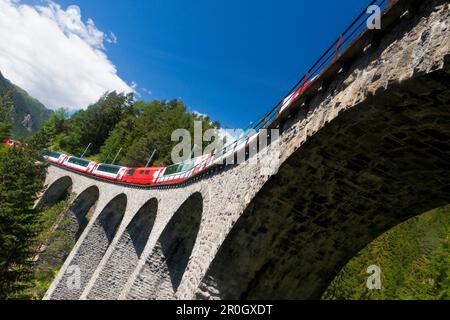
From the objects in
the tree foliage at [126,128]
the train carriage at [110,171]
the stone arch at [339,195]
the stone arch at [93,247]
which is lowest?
the stone arch at [339,195]

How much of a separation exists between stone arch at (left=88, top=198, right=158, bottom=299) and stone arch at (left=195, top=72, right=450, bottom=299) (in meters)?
11.5

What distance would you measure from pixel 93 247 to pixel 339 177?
22.3m

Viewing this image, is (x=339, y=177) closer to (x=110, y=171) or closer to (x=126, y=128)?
(x=110, y=171)

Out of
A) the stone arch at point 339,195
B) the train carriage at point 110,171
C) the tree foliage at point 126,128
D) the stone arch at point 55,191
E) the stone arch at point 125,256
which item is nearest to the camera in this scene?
the stone arch at point 339,195

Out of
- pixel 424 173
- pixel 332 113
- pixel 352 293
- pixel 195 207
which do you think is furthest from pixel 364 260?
pixel 332 113

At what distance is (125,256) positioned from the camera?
794 inches

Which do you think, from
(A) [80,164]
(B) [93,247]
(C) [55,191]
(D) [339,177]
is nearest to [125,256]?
(B) [93,247]

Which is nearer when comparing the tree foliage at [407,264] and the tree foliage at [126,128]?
the tree foliage at [407,264]

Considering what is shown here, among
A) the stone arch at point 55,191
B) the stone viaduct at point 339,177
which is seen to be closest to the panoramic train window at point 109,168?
the stone arch at point 55,191

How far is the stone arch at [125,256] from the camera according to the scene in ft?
62.7

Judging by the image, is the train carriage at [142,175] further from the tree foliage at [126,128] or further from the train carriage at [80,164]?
the tree foliage at [126,128]

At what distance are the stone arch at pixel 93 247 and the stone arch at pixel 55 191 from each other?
45.3 feet

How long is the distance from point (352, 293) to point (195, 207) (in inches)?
575

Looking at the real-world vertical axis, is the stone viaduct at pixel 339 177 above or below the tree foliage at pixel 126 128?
below
